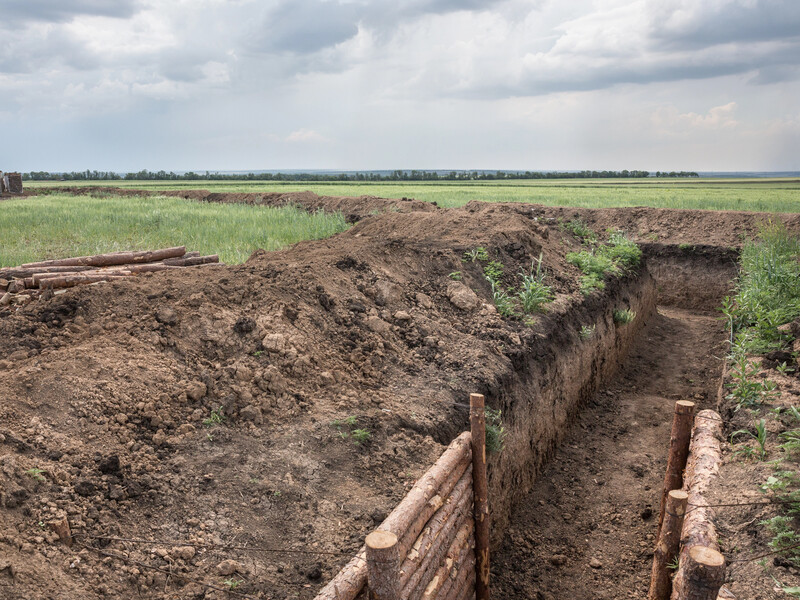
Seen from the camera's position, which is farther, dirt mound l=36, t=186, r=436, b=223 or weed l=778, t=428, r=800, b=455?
dirt mound l=36, t=186, r=436, b=223

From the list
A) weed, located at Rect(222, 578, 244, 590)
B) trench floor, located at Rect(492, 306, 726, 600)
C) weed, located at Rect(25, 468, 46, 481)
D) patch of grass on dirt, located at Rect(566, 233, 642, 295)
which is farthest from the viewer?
patch of grass on dirt, located at Rect(566, 233, 642, 295)

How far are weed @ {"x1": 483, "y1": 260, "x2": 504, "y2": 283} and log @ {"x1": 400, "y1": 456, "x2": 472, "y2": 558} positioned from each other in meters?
3.87

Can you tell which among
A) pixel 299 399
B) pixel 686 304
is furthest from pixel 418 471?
pixel 686 304

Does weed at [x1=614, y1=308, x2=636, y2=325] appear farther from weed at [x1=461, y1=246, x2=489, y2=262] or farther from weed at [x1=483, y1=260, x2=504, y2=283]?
weed at [x1=461, y1=246, x2=489, y2=262]

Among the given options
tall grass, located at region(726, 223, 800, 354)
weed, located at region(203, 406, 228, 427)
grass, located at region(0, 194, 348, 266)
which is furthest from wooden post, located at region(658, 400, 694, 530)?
grass, located at region(0, 194, 348, 266)

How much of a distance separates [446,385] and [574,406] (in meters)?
2.78

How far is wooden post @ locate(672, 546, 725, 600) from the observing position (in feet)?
7.52

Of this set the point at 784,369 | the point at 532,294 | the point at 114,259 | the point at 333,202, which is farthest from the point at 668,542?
the point at 333,202

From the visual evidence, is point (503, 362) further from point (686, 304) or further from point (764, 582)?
point (686, 304)

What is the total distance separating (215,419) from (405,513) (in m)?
1.79

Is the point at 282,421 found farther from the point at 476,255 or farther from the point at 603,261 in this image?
the point at 603,261

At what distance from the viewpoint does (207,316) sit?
16.0 ft

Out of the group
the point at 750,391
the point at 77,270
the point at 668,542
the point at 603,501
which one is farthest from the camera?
the point at 77,270

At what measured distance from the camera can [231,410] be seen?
13.5 ft
